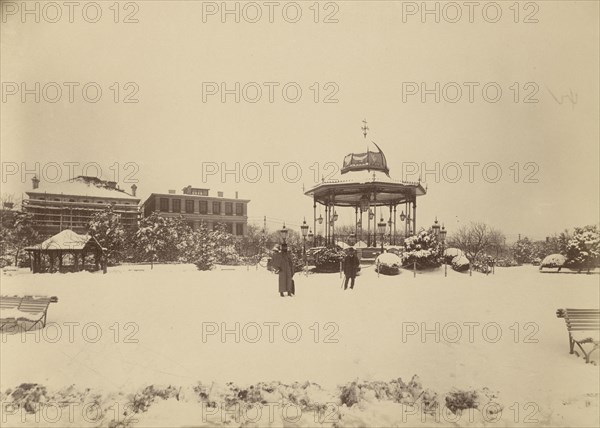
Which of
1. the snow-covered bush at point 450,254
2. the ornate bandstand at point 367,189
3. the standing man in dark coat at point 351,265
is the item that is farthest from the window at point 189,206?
the snow-covered bush at point 450,254

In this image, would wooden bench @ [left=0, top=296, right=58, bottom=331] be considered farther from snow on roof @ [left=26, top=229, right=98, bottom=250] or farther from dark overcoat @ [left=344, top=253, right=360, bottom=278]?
dark overcoat @ [left=344, top=253, right=360, bottom=278]

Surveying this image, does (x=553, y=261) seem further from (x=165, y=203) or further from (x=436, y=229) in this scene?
(x=165, y=203)

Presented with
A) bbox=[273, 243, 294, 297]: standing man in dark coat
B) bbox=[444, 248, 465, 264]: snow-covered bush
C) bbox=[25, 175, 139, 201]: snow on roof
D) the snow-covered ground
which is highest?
bbox=[25, 175, 139, 201]: snow on roof

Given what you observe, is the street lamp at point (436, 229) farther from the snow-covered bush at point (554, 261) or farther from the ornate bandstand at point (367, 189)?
the snow-covered bush at point (554, 261)

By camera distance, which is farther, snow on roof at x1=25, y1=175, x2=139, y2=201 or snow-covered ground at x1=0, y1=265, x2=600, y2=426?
snow on roof at x1=25, y1=175, x2=139, y2=201

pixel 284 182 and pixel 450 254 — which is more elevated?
pixel 284 182

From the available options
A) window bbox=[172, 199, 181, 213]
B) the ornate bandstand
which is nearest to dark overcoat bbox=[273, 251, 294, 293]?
the ornate bandstand

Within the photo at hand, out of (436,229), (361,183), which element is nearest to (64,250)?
(361,183)
